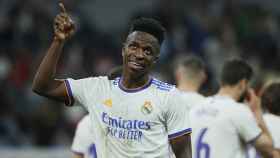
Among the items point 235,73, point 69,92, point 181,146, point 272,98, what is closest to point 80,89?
point 69,92

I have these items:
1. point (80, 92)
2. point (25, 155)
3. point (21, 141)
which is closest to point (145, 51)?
point (80, 92)

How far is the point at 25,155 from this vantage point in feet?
43.6

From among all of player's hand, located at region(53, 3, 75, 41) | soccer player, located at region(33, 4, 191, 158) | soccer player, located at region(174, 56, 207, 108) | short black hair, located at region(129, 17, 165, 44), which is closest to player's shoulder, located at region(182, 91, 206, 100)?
soccer player, located at region(174, 56, 207, 108)

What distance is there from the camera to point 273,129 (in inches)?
366

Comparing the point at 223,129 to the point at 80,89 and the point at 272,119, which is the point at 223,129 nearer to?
the point at 272,119

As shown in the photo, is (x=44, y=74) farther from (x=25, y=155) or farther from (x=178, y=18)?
(x=178, y=18)

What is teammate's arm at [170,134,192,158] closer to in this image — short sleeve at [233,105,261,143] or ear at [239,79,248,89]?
short sleeve at [233,105,261,143]

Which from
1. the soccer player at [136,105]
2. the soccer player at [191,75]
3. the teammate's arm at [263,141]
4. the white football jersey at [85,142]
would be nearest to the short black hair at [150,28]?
the soccer player at [136,105]

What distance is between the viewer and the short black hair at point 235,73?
901 cm

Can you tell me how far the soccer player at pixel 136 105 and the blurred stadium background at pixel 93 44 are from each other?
21.3 feet

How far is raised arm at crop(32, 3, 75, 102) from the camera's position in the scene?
6.53 metres

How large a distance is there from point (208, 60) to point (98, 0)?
2.58m

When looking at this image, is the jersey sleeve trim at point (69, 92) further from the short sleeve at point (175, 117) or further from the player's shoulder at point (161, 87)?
the short sleeve at point (175, 117)

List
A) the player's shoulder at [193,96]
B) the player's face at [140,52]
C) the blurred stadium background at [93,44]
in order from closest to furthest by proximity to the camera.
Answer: the player's face at [140,52], the player's shoulder at [193,96], the blurred stadium background at [93,44]
